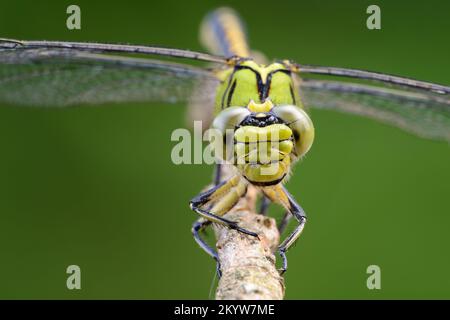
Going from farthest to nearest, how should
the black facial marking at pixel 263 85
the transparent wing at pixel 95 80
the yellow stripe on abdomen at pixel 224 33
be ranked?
the yellow stripe on abdomen at pixel 224 33 < the transparent wing at pixel 95 80 < the black facial marking at pixel 263 85

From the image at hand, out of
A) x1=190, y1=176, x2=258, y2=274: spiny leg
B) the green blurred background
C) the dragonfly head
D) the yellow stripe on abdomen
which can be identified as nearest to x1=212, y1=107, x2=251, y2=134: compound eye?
the dragonfly head

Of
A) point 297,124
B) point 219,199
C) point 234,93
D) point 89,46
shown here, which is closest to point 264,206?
point 219,199

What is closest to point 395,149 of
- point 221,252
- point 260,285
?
point 221,252

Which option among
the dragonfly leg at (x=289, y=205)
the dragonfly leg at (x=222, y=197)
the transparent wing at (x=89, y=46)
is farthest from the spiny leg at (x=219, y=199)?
the transparent wing at (x=89, y=46)

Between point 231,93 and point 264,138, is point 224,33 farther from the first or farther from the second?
point 264,138

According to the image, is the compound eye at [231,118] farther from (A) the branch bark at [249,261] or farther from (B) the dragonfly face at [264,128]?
(A) the branch bark at [249,261]

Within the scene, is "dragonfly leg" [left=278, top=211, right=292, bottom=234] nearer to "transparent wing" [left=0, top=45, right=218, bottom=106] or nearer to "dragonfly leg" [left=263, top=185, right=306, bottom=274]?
"dragonfly leg" [left=263, top=185, right=306, bottom=274]

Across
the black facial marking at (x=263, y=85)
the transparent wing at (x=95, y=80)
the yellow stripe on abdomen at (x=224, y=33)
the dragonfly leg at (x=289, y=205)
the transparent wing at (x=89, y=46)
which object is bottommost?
the dragonfly leg at (x=289, y=205)
